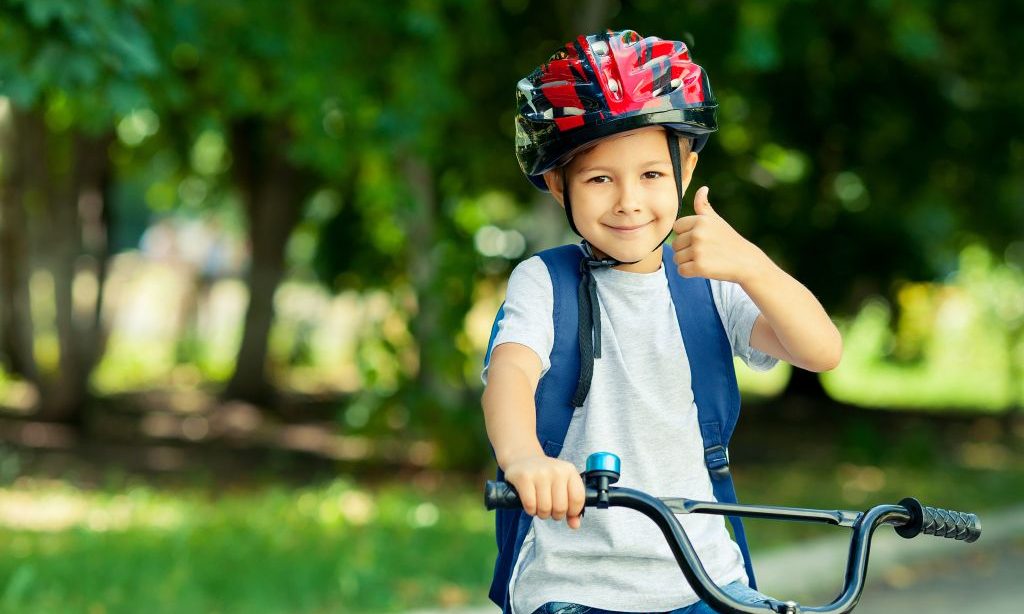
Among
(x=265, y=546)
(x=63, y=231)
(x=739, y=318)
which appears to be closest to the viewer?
(x=739, y=318)

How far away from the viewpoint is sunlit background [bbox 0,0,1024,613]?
7.20 metres

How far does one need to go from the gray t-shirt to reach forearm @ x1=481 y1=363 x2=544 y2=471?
0.08 metres

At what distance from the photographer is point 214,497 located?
1140 cm

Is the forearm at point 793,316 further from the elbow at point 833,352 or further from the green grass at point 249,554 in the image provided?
the green grass at point 249,554

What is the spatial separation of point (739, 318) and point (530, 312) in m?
0.41

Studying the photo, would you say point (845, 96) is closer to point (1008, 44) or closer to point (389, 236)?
point (1008, 44)

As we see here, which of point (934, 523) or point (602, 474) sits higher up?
point (602, 474)

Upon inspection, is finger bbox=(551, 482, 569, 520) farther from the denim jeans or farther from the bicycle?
the denim jeans

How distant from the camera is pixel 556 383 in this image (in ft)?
8.02

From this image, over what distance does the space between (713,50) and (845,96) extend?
125 inches

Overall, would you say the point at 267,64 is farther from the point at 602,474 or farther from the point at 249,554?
the point at 602,474

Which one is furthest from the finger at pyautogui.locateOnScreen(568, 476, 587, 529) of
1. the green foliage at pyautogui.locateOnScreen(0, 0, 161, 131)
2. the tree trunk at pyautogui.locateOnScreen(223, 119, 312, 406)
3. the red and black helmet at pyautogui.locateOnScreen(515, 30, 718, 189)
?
the tree trunk at pyautogui.locateOnScreen(223, 119, 312, 406)

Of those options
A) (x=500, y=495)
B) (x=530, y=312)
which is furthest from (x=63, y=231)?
(x=500, y=495)

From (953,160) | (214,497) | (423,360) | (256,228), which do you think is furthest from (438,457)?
(256,228)
